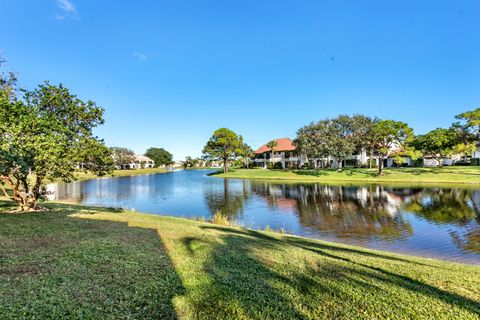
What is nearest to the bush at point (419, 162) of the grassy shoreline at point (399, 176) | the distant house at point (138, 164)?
the grassy shoreline at point (399, 176)

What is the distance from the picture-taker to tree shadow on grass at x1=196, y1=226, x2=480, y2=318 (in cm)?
482

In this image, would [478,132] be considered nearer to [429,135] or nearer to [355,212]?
[429,135]

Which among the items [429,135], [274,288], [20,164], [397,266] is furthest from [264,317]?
[429,135]

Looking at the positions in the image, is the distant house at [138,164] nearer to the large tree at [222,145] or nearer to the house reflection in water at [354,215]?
the large tree at [222,145]

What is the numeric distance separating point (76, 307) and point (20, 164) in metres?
8.84

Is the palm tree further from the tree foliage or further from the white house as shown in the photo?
the white house

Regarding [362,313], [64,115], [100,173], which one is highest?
[64,115]

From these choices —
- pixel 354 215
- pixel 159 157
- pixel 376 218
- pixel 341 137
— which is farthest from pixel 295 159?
pixel 159 157

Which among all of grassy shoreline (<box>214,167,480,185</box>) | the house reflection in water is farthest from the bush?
the house reflection in water

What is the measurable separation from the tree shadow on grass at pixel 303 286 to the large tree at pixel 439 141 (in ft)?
188

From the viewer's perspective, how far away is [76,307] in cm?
423

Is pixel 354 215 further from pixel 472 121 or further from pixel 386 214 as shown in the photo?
pixel 472 121

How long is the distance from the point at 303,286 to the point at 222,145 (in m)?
69.0

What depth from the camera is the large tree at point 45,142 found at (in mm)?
10750
